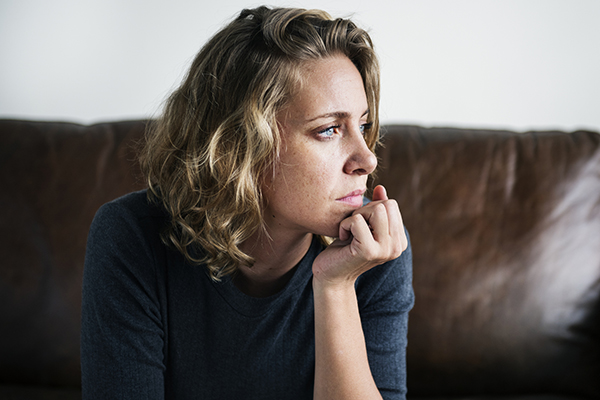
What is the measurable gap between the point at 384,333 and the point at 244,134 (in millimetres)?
580

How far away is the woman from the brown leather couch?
12.8 inches

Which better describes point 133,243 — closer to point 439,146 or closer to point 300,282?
point 300,282

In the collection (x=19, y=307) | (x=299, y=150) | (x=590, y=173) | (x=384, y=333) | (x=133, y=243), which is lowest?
(x=19, y=307)

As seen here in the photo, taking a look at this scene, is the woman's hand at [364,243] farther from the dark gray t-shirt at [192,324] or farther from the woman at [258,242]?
the dark gray t-shirt at [192,324]

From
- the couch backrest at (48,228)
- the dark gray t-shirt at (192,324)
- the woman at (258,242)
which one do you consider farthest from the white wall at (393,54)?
the dark gray t-shirt at (192,324)

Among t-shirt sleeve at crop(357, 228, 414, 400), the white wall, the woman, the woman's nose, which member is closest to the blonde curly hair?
the woman

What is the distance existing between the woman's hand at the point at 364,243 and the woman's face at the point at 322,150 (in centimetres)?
4

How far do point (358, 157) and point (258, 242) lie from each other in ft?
1.04

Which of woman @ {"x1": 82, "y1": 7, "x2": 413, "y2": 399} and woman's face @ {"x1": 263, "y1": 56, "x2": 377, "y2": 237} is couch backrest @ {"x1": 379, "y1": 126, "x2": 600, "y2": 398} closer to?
woman @ {"x1": 82, "y1": 7, "x2": 413, "y2": 399}

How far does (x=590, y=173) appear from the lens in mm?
1302

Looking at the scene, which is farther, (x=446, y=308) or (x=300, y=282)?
(x=446, y=308)

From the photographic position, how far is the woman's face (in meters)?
0.81

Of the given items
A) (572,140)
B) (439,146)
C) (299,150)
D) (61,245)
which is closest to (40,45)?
(61,245)

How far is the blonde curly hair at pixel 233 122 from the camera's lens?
82 cm
